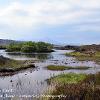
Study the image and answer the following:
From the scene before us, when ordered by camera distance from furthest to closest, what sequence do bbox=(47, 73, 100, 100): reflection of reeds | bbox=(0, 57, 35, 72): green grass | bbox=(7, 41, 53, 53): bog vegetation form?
bbox=(7, 41, 53, 53): bog vegetation < bbox=(0, 57, 35, 72): green grass < bbox=(47, 73, 100, 100): reflection of reeds

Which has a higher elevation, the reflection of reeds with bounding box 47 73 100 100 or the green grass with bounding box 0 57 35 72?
the reflection of reeds with bounding box 47 73 100 100

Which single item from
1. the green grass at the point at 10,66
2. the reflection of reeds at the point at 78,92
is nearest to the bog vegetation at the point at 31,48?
the green grass at the point at 10,66

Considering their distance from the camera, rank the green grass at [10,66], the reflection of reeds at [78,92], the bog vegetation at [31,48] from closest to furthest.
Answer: the reflection of reeds at [78,92]
the green grass at [10,66]
the bog vegetation at [31,48]

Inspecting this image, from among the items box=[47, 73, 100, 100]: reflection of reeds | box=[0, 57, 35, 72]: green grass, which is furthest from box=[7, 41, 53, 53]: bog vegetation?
box=[47, 73, 100, 100]: reflection of reeds

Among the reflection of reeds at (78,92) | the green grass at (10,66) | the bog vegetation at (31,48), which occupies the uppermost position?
the bog vegetation at (31,48)

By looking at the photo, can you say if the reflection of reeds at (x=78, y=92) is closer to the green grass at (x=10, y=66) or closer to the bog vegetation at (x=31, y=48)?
the green grass at (x=10, y=66)

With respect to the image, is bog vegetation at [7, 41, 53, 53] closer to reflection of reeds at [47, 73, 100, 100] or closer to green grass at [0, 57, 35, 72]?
green grass at [0, 57, 35, 72]

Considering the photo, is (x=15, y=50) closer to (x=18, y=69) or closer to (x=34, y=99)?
(x=18, y=69)

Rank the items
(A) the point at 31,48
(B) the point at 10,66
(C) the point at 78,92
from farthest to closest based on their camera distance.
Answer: (A) the point at 31,48
(B) the point at 10,66
(C) the point at 78,92

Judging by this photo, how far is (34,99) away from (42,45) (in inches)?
4102

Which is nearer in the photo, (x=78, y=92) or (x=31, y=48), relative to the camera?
(x=78, y=92)

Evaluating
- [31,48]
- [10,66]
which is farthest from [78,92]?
[31,48]

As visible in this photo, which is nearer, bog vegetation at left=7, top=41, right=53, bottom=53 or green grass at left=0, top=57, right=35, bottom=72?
green grass at left=0, top=57, right=35, bottom=72

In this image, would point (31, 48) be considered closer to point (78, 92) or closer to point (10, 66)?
point (10, 66)
